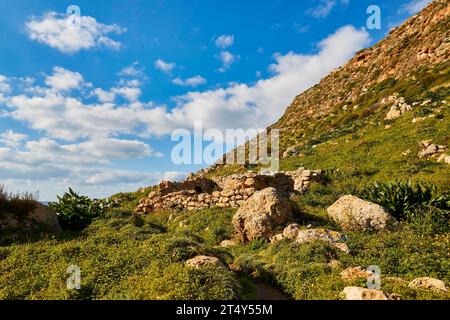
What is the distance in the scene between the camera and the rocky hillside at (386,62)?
158 feet

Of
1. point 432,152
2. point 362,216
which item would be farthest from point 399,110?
point 362,216

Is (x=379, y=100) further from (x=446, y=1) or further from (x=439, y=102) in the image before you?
(x=446, y=1)

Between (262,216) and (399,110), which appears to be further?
(399,110)

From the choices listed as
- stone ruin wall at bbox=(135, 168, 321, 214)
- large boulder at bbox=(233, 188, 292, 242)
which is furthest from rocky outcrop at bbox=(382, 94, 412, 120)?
large boulder at bbox=(233, 188, 292, 242)

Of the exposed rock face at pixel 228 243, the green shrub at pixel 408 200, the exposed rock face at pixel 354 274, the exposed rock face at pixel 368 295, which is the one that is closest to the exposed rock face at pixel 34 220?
the exposed rock face at pixel 228 243

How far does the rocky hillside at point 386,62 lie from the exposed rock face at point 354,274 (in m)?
44.2

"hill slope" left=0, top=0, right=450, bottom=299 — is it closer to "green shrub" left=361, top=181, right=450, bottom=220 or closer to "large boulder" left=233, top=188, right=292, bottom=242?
"green shrub" left=361, top=181, right=450, bottom=220

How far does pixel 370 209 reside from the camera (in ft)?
44.3

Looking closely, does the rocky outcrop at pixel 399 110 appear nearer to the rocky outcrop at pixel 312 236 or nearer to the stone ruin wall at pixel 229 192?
the stone ruin wall at pixel 229 192

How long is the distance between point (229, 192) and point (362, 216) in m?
8.68

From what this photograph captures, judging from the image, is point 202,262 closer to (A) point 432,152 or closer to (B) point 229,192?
(B) point 229,192

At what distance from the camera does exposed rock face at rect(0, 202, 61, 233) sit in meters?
13.4

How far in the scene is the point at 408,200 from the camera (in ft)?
46.7

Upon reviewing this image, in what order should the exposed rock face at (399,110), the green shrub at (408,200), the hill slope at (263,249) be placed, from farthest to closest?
the exposed rock face at (399,110) < the green shrub at (408,200) < the hill slope at (263,249)
